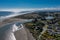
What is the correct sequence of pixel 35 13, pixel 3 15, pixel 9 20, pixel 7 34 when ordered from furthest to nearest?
pixel 35 13, pixel 9 20, pixel 3 15, pixel 7 34

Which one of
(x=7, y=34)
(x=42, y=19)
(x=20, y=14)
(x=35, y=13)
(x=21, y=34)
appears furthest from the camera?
(x=42, y=19)

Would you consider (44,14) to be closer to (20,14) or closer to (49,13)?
(49,13)

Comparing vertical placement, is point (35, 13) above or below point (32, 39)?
above

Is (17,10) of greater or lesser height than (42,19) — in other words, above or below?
above

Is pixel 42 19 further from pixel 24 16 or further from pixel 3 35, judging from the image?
pixel 3 35

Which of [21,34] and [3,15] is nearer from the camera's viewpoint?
[21,34]

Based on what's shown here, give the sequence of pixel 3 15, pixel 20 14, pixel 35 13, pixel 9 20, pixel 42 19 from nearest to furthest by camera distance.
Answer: pixel 3 15
pixel 9 20
pixel 20 14
pixel 35 13
pixel 42 19

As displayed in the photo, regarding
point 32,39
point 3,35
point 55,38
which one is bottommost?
point 55,38

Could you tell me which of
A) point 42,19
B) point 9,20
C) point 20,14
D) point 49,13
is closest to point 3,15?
point 9,20

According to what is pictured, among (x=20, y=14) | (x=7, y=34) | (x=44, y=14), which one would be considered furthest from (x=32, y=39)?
(x=44, y=14)
